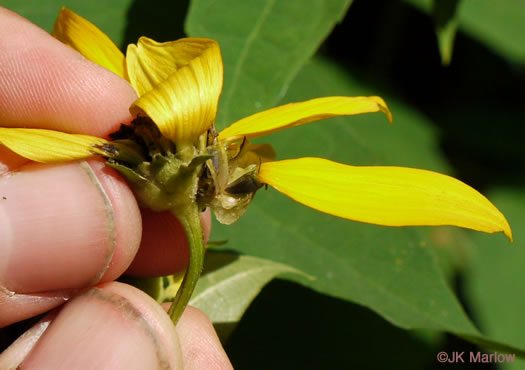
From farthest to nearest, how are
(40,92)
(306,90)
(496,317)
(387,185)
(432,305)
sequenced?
1. (496,317)
2. (306,90)
3. (432,305)
4. (40,92)
5. (387,185)

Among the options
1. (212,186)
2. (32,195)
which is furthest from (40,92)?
(212,186)

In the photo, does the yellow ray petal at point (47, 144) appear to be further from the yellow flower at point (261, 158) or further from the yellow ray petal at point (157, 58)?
the yellow ray petal at point (157, 58)

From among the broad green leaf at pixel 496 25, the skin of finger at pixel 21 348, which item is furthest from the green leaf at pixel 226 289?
the broad green leaf at pixel 496 25

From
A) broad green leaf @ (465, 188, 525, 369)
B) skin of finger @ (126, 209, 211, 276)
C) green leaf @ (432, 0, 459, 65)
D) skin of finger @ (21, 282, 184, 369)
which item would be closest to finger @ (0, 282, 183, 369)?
skin of finger @ (21, 282, 184, 369)

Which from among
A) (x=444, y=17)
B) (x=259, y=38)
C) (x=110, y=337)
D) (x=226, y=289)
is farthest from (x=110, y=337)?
(x=444, y=17)

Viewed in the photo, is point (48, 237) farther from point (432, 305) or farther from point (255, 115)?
point (432, 305)

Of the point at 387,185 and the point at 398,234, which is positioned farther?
the point at 398,234

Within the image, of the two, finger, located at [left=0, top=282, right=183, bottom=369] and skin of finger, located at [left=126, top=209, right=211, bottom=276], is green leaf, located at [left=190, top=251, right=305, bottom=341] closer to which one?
skin of finger, located at [left=126, top=209, right=211, bottom=276]
